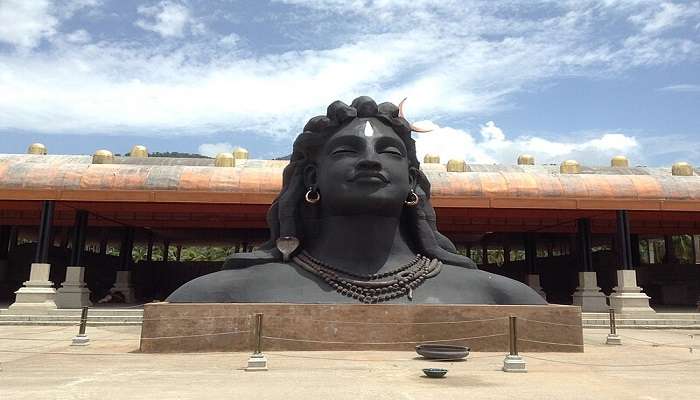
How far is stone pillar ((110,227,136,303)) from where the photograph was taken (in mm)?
24281

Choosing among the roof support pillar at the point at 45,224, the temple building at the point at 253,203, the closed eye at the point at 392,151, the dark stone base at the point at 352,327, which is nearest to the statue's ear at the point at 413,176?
the closed eye at the point at 392,151

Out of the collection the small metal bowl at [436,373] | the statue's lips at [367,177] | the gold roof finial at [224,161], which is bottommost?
the small metal bowl at [436,373]

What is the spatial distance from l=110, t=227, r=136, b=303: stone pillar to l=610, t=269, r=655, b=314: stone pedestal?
20300mm

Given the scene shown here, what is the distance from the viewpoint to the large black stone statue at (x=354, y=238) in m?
8.77

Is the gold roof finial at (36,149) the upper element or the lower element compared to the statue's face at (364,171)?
upper

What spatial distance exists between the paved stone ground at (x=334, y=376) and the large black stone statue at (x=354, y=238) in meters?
1.35

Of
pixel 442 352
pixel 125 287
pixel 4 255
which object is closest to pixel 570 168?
pixel 442 352

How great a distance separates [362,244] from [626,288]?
12.9 m

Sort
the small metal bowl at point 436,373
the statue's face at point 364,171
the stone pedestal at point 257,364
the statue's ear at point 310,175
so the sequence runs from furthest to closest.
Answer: the statue's ear at point 310,175, the statue's face at point 364,171, the stone pedestal at point 257,364, the small metal bowl at point 436,373

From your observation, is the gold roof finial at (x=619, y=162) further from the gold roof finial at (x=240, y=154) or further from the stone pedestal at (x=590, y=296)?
the gold roof finial at (x=240, y=154)

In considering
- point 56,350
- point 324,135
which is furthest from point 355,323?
point 56,350

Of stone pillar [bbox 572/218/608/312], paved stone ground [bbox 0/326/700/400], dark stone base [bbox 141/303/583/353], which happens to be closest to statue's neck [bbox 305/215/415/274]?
dark stone base [bbox 141/303/583/353]

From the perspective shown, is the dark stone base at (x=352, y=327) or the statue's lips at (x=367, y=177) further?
the statue's lips at (x=367, y=177)

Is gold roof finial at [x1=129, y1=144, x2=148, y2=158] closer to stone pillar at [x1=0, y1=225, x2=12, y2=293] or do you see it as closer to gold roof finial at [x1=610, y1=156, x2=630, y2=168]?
stone pillar at [x1=0, y1=225, x2=12, y2=293]
